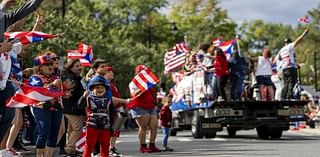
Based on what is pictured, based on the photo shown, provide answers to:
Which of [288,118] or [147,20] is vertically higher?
[147,20]

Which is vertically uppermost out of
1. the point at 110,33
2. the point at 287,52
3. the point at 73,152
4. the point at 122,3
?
the point at 122,3

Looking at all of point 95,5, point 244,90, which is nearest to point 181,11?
point 95,5

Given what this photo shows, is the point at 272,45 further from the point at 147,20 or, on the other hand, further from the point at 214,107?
the point at 214,107

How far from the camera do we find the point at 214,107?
1658 cm

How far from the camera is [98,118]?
9039 millimetres

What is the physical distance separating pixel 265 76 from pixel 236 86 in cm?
139

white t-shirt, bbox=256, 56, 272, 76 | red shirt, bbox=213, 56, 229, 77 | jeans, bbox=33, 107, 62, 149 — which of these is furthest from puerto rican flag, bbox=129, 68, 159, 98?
white t-shirt, bbox=256, 56, 272, 76

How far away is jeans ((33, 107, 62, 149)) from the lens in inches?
351

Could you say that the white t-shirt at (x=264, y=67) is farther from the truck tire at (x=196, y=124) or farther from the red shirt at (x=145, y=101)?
the red shirt at (x=145, y=101)

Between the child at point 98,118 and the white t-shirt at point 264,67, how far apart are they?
30.1 ft

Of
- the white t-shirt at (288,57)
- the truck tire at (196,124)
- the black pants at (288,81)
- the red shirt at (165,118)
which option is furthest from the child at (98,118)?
the black pants at (288,81)

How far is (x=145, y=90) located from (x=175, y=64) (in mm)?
12774

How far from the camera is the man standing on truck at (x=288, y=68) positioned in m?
17.4

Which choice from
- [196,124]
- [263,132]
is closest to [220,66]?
[196,124]
